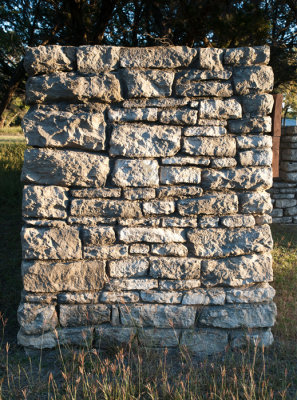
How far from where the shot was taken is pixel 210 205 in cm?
303

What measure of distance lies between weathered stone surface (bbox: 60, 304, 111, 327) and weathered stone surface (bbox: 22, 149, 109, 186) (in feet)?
3.10

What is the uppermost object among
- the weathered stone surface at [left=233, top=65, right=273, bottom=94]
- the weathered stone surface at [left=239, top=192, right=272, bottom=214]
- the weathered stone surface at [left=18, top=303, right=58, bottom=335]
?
the weathered stone surface at [left=233, top=65, right=273, bottom=94]

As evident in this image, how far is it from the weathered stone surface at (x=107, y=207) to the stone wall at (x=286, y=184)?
4.59 metres

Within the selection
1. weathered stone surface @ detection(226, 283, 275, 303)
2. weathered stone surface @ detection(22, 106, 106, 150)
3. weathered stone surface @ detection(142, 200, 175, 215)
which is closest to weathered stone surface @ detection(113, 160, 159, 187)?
weathered stone surface @ detection(142, 200, 175, 215)

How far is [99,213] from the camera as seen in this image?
118 inches

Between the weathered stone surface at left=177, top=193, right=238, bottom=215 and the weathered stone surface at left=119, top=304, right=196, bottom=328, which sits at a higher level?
the weathered stone surface at left=177, top=193, right=238, bottom=215

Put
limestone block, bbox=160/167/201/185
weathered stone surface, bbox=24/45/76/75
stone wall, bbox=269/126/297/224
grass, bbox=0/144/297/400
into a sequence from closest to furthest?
grass, bbox=0/144/297/400
weathered stone surface, bbox=24/45/76/75
limestone block, bbox=160/167/201/185
stone wall, bbox=269/126/297/224

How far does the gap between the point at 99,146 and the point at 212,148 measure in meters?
0.87

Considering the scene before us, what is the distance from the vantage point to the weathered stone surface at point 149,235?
9.78 ft

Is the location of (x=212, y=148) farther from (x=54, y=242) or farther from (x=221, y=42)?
(x=221, y=42)

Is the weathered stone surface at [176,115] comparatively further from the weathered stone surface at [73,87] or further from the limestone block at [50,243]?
the limestone block at [50,243]

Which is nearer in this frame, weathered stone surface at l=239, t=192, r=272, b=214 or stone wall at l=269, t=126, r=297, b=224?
weathered stone surface at l=239, t=192, r=272, b=214

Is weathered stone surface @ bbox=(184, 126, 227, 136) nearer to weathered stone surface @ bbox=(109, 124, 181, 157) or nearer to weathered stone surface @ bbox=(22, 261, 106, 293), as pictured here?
weathered stone surface @ bbox=(109, 124, 181, 157)

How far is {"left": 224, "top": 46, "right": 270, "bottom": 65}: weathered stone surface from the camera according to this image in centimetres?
299
